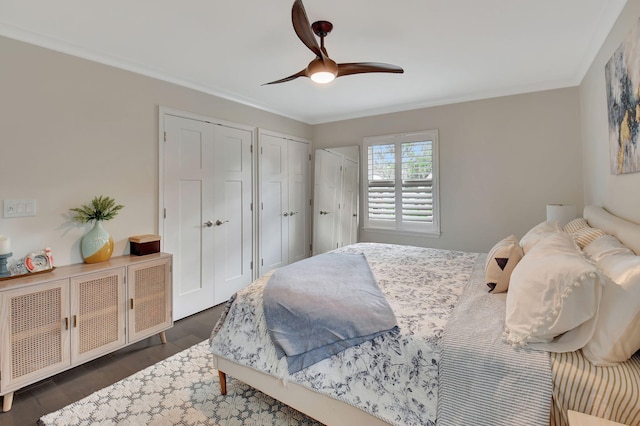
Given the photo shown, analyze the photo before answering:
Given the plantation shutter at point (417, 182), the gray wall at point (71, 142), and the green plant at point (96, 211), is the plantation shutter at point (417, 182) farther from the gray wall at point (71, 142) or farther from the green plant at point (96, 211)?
the green plant at point (96, 211)

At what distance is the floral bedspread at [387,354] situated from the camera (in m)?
1.25

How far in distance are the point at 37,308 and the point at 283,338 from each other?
171 centimetres

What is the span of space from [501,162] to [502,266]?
2292 millimetres

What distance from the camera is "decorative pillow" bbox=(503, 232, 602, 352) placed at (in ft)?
3.50

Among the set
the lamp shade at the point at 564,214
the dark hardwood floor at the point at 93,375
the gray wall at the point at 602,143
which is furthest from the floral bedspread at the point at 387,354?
the lamp shade at the point at 564,214

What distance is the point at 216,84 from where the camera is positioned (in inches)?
129

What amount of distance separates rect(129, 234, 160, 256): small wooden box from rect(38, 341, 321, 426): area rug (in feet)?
3.33

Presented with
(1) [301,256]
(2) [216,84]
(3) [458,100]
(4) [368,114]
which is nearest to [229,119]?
(2) [216,84]

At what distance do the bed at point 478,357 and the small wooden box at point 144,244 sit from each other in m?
1.34

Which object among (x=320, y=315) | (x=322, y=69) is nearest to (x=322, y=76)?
(x=322, y=69)

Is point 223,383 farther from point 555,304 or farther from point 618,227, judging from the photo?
point 618,227

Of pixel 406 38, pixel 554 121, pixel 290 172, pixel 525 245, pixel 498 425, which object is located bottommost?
pixel 498 425

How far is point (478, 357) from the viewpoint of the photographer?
117 centimetres

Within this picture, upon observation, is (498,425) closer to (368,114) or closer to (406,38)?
(406,38)
